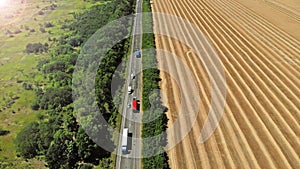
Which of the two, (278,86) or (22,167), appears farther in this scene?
(278,86)

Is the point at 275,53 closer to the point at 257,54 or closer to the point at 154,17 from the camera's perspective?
the point at 257,54

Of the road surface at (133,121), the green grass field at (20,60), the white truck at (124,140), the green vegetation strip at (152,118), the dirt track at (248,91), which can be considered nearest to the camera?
the green vegetation strip at (152,118)

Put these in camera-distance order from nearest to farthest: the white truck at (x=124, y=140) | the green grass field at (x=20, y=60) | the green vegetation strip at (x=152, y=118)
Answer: the green vegetation strip at (x=152, y=118)
the white truck at (x=124, y=140)
the green grass field at (x=20, y=60)


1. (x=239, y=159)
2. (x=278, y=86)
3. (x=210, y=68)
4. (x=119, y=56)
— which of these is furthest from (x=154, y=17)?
(x=239, y=159)

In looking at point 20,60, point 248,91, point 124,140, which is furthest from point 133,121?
point 20,60

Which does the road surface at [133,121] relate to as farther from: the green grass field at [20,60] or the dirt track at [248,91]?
the green grass field at [20,60]

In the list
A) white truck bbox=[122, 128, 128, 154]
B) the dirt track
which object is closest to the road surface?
white truck bbox=[122, 128, 128, 154]

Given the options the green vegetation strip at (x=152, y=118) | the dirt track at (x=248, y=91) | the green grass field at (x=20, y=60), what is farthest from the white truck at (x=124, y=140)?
the green grass field at (x=20, y=60)
